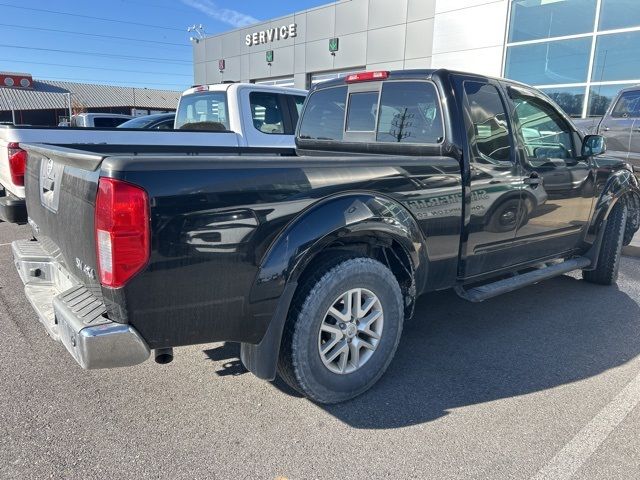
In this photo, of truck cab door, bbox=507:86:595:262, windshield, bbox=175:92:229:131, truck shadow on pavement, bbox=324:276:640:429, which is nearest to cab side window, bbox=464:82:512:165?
truck cab door, bbox=507:86:595:262

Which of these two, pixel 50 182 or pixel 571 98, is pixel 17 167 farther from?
pixel 571 98

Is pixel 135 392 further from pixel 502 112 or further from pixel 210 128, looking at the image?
pixel 210 128

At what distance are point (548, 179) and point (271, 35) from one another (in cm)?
2235

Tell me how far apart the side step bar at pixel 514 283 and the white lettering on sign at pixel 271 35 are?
20.6 metres

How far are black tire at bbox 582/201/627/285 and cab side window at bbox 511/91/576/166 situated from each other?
1.09 metres

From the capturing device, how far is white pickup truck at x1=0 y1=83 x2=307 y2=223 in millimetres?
4828

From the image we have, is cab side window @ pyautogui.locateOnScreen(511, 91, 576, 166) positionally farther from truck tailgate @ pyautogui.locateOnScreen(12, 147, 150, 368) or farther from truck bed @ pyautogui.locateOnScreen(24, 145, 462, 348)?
truck tailgate @ pyautogui.locateOnScreen(12, 147, 150, 368)

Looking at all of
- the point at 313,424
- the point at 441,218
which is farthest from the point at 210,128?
the point at 313,424

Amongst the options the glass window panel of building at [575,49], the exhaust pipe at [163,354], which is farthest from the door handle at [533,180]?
the glass window panel of building at [575,49]

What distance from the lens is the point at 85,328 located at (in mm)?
2111

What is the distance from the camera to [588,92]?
13.0 m

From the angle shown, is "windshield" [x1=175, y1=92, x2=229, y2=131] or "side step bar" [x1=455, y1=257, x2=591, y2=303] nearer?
"side step bar" [x1=455, y1=257, x2=591, y2=303]

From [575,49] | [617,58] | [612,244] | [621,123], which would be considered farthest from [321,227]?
[575,49]

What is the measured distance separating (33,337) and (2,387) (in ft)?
2.40
